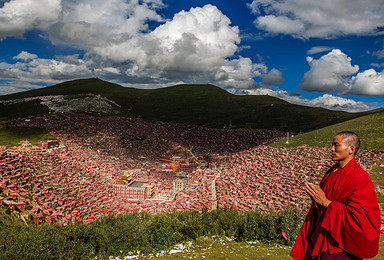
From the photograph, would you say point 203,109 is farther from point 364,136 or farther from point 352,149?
point 352,149

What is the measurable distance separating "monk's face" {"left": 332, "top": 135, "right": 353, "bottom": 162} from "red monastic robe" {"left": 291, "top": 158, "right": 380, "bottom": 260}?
0.16m

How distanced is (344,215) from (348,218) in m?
0.08

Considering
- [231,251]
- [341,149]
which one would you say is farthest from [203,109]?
[341,149]

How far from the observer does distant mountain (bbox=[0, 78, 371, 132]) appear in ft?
188

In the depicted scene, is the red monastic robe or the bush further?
the bush

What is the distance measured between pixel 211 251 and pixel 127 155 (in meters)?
27.2

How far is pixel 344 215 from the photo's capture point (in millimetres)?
4629

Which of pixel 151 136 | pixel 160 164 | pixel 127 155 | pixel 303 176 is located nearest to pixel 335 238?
pixel 303 176

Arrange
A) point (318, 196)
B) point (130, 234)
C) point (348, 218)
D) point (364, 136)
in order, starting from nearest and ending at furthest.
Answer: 1. point (348, 218)
2. point (318, 196)
3. point (130, 234)
4. point (364, 136)

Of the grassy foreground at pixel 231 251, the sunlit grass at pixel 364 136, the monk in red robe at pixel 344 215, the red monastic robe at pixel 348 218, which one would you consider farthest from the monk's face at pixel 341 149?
the sunlit grass at pixel 364 136

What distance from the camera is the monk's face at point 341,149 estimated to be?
16.5 feet

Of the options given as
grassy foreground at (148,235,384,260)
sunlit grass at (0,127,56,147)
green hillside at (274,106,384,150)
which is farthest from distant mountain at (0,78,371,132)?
grassy foreground at (148,235,384,260)

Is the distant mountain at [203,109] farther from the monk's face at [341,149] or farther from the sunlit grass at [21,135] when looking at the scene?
the monk's face at [341,149]

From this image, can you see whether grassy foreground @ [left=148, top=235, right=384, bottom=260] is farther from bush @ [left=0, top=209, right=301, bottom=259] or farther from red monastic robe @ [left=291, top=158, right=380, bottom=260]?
red monastic robe @ [left=291, top=158, right=380, bottom=260]
